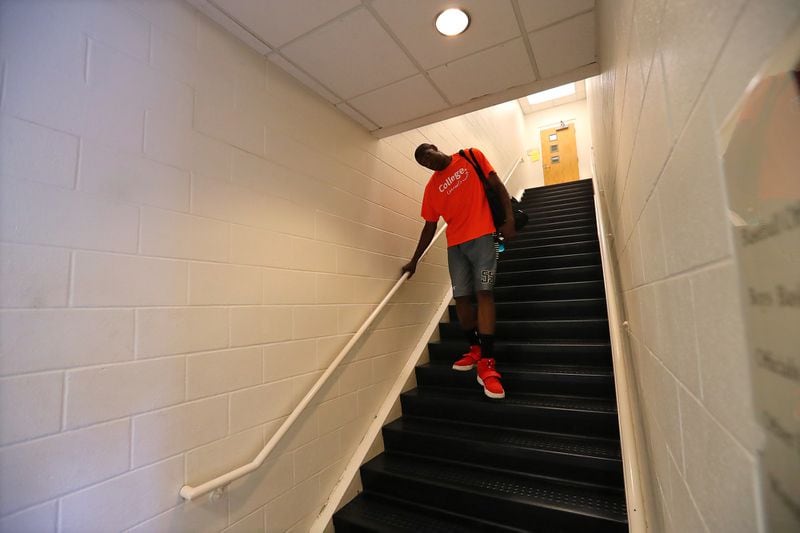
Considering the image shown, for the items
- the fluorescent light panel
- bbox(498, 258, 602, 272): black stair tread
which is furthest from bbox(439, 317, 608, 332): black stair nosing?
the fluorescent light panel

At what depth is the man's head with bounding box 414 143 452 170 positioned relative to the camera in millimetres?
2084

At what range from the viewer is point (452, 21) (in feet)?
4.65

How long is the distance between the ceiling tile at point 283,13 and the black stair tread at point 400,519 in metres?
2.24

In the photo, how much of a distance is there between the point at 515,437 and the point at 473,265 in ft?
3.26

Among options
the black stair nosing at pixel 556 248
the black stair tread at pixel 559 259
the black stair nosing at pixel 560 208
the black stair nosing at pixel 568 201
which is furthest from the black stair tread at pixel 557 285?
the black stair nosing at pixel 568 201

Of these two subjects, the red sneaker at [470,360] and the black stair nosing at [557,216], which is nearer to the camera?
the red sneaker at [470,360]

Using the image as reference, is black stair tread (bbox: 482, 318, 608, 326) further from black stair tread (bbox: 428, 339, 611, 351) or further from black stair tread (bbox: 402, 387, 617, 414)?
black stair tread (bbox: 402, 387, 617, 414)

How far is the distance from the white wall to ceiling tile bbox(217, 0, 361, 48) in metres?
6.86

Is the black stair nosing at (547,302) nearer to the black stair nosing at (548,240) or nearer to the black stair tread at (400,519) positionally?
the black stair nosing at (548,240)

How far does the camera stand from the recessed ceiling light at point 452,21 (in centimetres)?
138

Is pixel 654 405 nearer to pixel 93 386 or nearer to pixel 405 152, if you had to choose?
pixel 93 386

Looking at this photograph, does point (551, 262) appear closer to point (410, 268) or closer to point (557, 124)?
point (410, 268)

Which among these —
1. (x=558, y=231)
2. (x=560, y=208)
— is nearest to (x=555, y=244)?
(x=558, y=231)

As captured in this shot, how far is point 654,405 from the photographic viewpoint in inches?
34.6
